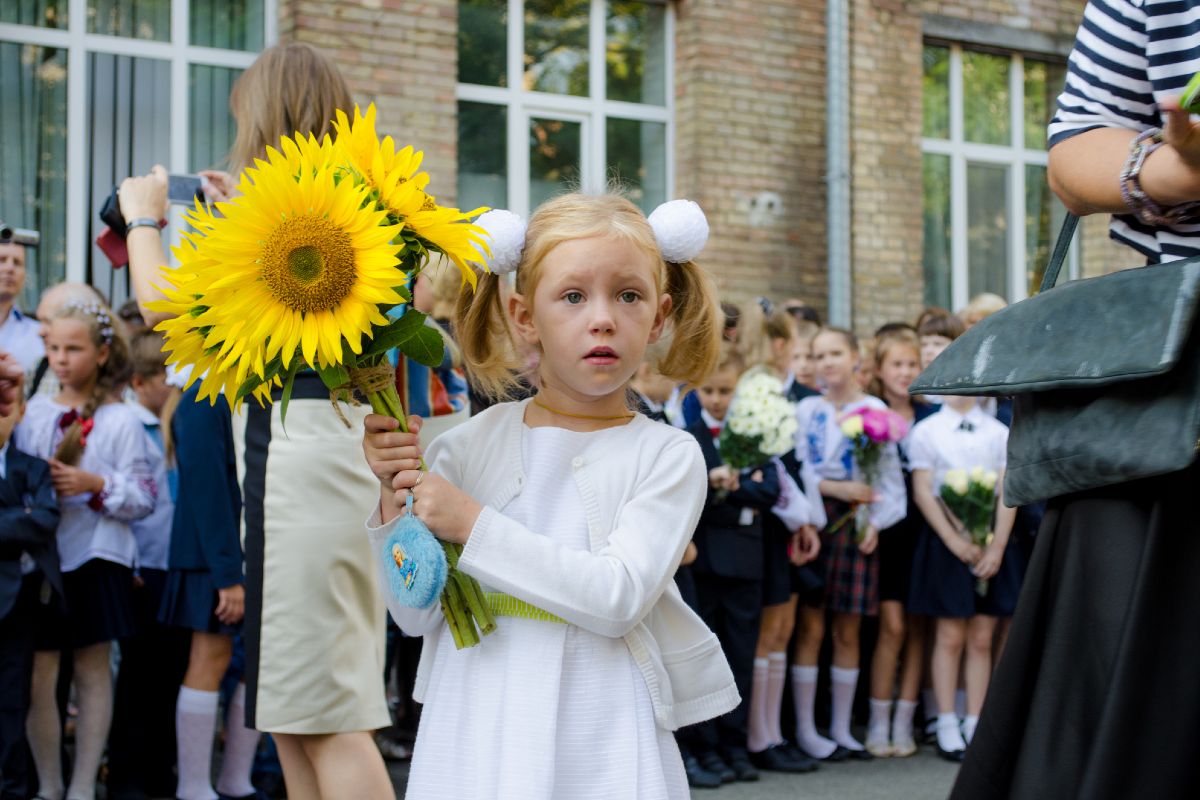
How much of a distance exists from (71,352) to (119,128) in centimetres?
416

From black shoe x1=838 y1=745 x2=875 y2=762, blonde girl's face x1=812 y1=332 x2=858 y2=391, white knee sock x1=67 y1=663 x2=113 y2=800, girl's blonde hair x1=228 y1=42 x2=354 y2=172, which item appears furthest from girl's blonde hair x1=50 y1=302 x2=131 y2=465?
black shoe x1=838 y1=745 x2=875 y2=762

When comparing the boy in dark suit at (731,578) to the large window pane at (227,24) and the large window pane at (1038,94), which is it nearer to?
the large window pane at (227,24)

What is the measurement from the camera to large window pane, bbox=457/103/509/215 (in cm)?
1044

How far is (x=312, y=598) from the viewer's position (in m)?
3.33

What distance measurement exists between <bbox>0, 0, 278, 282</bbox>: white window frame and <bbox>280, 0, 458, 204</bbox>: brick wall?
1.28 feet

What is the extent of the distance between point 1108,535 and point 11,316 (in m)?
5.92

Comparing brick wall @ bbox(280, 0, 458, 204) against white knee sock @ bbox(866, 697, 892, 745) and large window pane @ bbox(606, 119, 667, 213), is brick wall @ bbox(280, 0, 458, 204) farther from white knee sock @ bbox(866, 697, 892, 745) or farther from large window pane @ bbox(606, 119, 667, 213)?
white knee sock @ bbox(866, 697, 892, 745)

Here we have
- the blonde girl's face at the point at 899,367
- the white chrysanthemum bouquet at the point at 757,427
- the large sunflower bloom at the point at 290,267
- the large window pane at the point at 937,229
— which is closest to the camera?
the large sunflower bloom at the point at 290,267

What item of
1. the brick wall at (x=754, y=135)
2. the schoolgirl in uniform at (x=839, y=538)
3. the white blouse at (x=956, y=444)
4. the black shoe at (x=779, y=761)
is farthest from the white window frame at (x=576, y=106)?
the black shoe at (x=779, y=761)

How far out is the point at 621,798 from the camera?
2330mm

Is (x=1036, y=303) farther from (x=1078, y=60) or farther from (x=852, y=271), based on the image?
(x=852, y=271)

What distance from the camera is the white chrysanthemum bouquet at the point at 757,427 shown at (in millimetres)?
6051

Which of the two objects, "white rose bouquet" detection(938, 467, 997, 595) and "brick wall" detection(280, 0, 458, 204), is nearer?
"white rose bouquet" detection(938, 467, 997, 595)

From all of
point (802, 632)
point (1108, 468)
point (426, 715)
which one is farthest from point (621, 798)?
point (802, 632)
